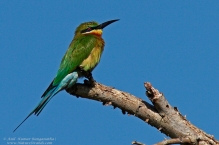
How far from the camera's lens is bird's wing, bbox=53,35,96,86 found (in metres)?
4.63

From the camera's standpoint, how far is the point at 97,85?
13.3 ft

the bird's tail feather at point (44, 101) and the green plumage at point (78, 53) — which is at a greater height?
the green plumage at point (78, 53)

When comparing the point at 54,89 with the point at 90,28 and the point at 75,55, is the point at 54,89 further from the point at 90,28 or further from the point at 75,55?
the point at 90,28

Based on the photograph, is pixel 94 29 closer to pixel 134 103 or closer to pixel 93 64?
pixel 93 64

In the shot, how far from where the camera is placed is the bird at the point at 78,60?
4.41 metres

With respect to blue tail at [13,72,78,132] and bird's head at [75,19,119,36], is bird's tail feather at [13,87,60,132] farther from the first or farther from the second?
bird's head at [75,19,119,36]

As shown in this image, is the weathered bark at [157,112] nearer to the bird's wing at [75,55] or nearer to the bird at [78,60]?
the bird at [78,60]

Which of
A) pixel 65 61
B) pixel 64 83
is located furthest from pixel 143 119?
pixel 65 61

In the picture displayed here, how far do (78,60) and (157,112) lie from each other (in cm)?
136

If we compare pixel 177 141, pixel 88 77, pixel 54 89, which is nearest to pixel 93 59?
pixel 88 77

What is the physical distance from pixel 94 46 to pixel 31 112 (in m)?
1.25

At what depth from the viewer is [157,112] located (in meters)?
3.79

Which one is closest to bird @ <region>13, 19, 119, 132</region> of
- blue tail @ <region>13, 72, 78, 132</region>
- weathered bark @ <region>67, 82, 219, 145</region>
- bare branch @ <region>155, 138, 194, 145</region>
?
blue tail @ <region>13, 72, 78, 132</region>

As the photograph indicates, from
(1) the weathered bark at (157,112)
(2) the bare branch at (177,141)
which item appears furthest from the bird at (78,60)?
(2) the bare branch at (177,141)
